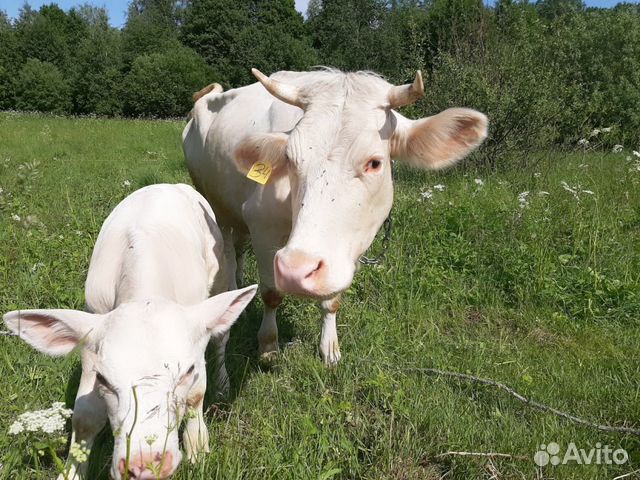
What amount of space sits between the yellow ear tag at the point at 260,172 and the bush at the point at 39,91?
161 ft

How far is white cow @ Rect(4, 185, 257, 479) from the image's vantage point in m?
1.95

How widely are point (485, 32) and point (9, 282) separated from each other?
8.93 meters

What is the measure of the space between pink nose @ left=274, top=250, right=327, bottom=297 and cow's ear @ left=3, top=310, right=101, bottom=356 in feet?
2.70

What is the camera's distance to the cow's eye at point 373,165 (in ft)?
9.46

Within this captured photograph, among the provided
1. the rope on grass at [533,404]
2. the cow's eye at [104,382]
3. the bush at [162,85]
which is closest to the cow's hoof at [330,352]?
the rope on grass at [533,404]

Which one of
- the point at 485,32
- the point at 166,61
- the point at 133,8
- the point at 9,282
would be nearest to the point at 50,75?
the point at 166,61

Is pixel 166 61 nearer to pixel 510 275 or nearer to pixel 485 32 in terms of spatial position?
pixel 485 32

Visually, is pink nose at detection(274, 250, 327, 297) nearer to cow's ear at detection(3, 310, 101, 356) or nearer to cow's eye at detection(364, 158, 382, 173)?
cow's eye at detection(364, 158, 382, 173)

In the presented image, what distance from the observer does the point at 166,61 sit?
44188 mm

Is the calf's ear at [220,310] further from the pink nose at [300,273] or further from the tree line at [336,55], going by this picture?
the tree line at [336,55]

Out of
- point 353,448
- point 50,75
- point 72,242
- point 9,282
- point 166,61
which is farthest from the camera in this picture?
point 50,75

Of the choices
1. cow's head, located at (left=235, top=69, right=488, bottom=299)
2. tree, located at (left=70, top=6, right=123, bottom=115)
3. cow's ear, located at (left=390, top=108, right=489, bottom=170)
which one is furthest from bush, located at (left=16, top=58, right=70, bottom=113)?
cow's ear, located at (left=390, top=108, right=489, bottom=170)

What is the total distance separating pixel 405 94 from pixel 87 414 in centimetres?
223

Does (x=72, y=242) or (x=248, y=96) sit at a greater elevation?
(x=248, y=96)
